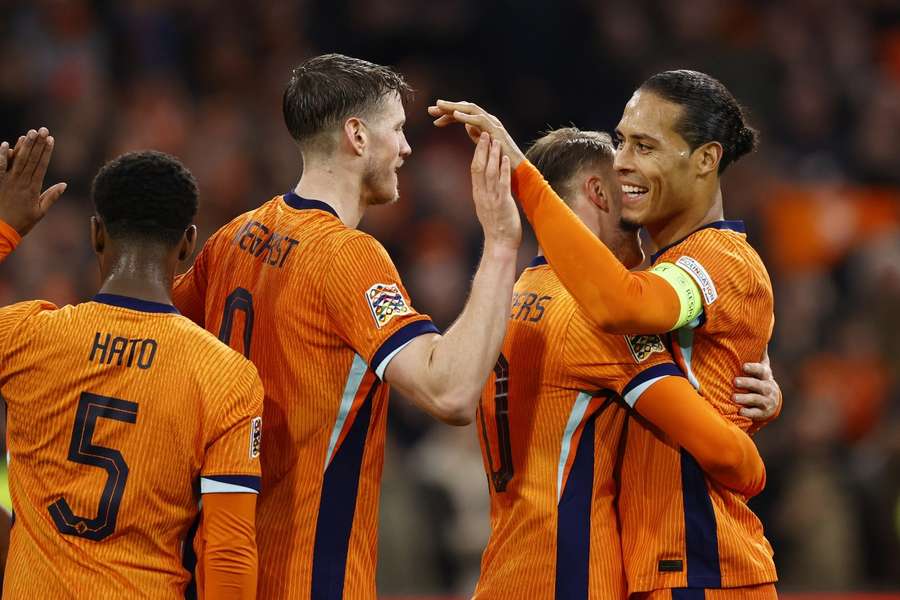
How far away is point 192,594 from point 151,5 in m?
7.42

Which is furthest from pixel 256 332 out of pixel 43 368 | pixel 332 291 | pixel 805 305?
pixel 805 305

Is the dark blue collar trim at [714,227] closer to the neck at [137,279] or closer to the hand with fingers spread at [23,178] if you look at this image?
the neck at [137,279]

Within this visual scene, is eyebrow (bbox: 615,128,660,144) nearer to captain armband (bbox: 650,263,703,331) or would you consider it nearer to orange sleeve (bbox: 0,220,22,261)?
captain armband (bbox: 650,263,703,331)

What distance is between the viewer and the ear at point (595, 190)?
393 cm

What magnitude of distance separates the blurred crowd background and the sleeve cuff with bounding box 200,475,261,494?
4382 mm

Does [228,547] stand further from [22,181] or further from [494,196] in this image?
[22,181]

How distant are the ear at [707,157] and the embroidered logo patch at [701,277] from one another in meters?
0.32

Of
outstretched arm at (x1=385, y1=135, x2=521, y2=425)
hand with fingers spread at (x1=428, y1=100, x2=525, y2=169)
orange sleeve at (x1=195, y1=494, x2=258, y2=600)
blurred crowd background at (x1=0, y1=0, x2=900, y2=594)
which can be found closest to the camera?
orange sleeve at (x1=195, y1=494, x2=258, y2=600)

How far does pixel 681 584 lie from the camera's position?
3.55m

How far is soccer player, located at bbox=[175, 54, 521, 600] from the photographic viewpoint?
3.29 metres

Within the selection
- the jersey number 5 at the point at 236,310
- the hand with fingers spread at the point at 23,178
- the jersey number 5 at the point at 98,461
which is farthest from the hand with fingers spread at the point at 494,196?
the hand with fingers spread at the point at 23,178

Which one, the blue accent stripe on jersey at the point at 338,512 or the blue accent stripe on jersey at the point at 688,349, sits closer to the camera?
the blue accent stripe on jersey at the point at 338,512

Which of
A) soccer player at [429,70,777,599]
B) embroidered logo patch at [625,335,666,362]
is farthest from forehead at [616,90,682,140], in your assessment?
embroidered logo patch at [625,335,666,362]

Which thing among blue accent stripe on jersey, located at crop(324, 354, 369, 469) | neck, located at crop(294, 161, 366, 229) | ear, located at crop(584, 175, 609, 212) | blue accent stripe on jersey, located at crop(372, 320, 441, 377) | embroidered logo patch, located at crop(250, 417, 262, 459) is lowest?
embroidered logo patch, located at crop(250, 417, 262, 459)
